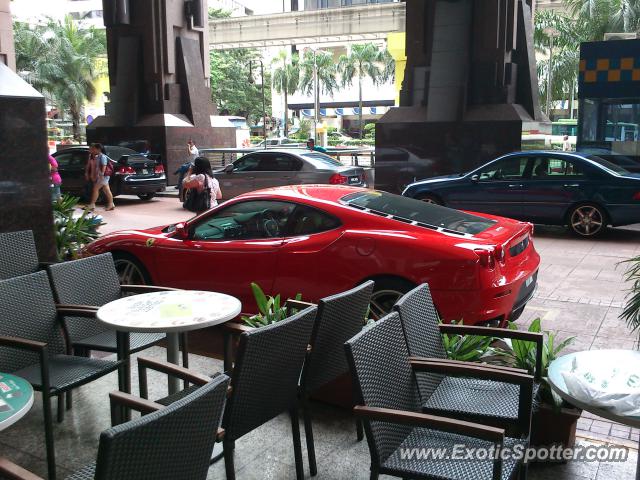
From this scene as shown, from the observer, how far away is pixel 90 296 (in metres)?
4.66

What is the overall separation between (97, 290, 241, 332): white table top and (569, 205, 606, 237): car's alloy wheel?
359 inches

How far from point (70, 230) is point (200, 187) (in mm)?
1873

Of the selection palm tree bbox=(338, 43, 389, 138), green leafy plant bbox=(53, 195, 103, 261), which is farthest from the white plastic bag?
palm tree bbox=(338, 43, 389, 138)

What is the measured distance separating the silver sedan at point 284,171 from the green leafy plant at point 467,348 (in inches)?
405

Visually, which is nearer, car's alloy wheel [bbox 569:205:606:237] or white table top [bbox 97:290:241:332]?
white table top [bbox 97:290:241:332]

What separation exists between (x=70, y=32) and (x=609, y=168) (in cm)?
3959

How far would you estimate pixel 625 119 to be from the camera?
13477 mm

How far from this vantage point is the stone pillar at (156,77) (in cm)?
2106

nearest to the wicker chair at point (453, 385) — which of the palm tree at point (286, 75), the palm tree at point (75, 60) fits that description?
the palm tree at point (75, 60)

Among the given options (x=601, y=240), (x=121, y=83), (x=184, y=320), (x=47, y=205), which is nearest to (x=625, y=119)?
(x=601, y=240)

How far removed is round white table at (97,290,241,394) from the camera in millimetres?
3719

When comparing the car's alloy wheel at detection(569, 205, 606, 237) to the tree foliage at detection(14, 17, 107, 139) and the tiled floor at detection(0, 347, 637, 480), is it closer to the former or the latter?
the tiled floor at detection(0, 347, 637, 480)

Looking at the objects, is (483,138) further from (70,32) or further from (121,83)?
A: (70,32)

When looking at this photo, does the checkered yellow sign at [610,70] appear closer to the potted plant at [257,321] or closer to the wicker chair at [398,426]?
the potted plant at [257,321]
